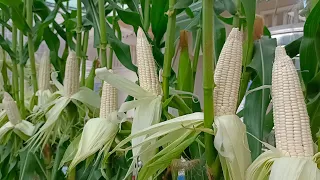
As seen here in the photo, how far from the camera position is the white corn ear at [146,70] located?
524mm

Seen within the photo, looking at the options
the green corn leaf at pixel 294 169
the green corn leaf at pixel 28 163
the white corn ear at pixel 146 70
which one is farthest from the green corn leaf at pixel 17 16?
the green corn leaf at pixel 294 169

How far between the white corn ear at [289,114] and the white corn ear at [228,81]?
Result: 0.04m

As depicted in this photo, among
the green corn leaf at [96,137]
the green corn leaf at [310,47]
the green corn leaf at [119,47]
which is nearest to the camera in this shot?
the green corn leaf at [310,47]

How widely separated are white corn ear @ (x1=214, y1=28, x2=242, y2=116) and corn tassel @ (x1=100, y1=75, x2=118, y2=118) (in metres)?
0.24

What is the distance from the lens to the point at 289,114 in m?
0.40

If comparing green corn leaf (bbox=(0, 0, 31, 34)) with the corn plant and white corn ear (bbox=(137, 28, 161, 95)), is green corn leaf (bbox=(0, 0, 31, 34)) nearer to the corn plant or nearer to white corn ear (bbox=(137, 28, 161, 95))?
the corn plant

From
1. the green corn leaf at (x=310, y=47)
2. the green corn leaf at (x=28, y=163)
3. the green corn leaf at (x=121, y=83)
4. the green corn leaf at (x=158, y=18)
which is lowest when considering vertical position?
the green corn leaf at (x=28, y=163)

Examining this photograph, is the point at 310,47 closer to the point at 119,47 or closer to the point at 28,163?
the point at 119,47

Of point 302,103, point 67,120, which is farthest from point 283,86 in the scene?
point 67,120

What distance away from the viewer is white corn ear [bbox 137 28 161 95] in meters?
0.52

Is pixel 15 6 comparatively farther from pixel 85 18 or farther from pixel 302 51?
pixel 302 51

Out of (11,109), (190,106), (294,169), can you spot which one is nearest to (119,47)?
(190,106)

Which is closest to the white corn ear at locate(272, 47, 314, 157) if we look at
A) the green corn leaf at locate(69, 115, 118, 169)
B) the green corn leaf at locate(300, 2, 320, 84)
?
the green corn leaf at locate(300, 2, 320, 84)

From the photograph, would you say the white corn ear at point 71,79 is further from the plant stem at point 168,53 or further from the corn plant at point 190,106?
the plant stem at point 168,53
